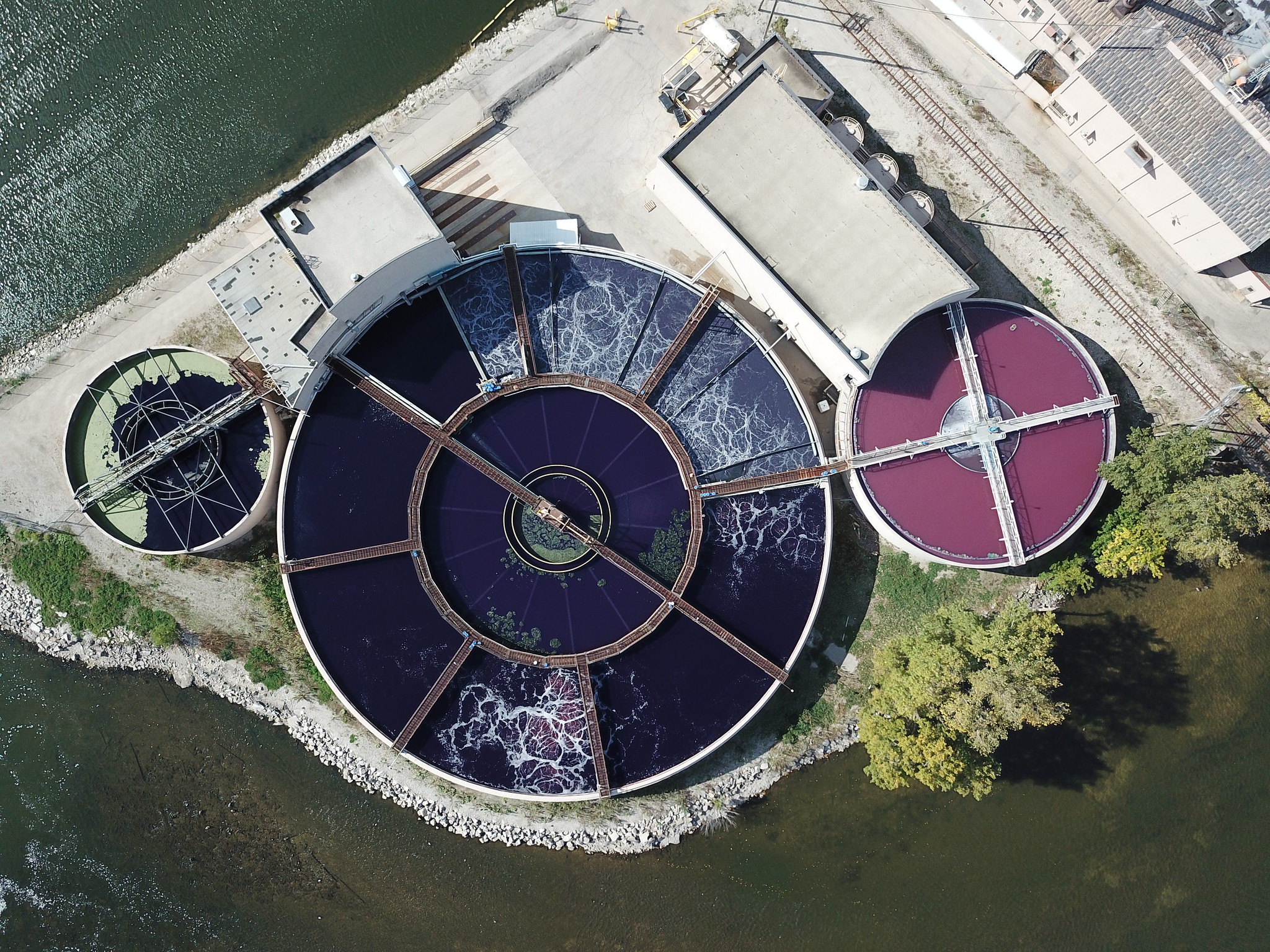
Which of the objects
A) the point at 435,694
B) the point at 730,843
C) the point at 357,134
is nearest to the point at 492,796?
the point at 435,694

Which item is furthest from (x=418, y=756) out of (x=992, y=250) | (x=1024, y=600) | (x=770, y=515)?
(x=992, y=250)

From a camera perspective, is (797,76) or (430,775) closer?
(797,76)

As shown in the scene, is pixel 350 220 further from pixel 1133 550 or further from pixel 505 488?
pixel 1133 550

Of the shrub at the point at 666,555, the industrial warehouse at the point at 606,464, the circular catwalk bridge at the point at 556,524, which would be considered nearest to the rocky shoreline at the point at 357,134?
the industrial warehouse at the point at 606,464

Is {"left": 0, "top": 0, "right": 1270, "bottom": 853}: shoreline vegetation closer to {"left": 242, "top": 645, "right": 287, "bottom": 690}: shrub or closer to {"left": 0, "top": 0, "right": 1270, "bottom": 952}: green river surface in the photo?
{"left": 242, "top": 645, "right": 287, "bottom": 690}: shrub

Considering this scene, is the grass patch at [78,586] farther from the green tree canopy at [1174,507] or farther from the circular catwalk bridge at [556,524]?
the green tree canopy at [1174,507]

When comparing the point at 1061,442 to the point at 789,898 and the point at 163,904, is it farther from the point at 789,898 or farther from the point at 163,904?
the point at 163,904
